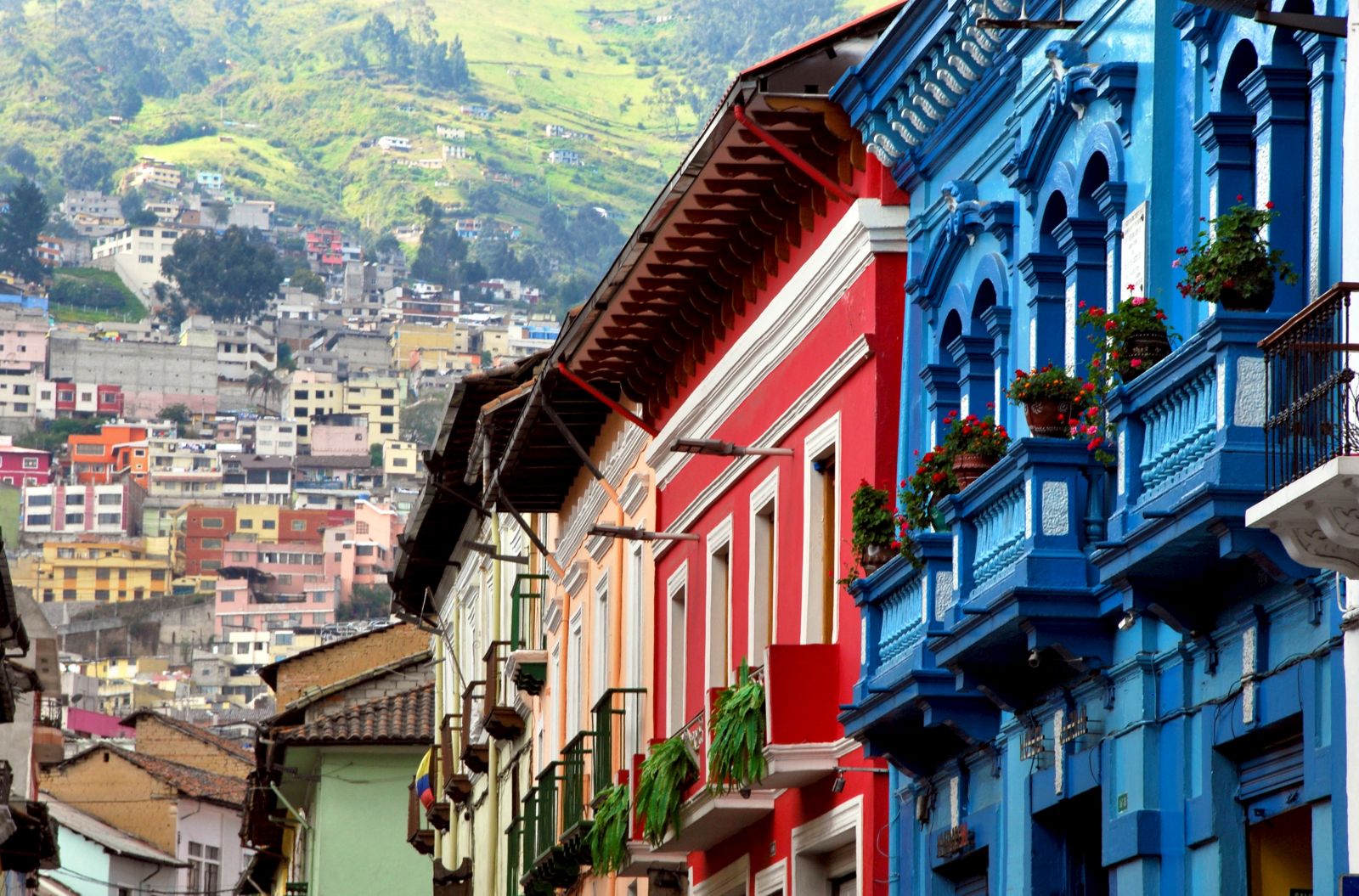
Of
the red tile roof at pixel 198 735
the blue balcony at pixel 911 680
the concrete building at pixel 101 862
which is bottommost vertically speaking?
the blue balcony at pixel 911 680

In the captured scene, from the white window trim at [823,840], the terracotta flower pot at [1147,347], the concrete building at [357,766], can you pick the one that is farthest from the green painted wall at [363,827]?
the terracotta flower pot at [1147,347]

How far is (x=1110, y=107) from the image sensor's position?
14.3 meters

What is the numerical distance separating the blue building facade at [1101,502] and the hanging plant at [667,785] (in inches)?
166

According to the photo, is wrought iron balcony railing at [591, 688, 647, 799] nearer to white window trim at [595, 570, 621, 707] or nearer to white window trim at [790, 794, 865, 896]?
white window trim at [595, 570, 621, 707]

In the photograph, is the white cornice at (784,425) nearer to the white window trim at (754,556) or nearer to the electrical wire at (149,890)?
the white window trim at (754,556)

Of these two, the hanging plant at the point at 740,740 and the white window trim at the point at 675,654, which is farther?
the white window trim at the point at 675,654

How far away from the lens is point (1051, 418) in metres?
13.8

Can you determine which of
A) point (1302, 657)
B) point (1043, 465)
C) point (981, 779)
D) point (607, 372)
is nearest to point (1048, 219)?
point (1043, 465)

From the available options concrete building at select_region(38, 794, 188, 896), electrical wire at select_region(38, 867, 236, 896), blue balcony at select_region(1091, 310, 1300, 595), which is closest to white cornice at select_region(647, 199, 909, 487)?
blue balcony at select_region(1091, 310, 1300, 595)

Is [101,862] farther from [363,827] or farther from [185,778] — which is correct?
[363,827]

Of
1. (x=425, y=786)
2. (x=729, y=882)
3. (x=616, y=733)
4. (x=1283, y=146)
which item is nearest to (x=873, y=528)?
(x=1283, y=146)

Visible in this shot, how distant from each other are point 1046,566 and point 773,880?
299 inches

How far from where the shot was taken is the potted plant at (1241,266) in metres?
11.5

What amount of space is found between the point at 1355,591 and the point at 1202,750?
77.4 inches
